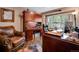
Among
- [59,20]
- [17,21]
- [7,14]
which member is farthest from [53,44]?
[7,14]

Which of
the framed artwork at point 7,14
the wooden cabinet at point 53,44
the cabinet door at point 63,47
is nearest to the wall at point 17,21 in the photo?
the framed artwork at point 7,14

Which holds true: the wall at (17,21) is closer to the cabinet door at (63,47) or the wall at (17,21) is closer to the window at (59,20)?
the window at (59,20)

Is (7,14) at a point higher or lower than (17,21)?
higher

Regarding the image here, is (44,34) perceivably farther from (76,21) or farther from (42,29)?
(76,21)

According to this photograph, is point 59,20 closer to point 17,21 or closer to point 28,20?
point 28,20

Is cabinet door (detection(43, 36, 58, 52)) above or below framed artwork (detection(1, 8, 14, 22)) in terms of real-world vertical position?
below

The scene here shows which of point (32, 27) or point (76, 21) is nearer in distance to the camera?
point (76, 21)

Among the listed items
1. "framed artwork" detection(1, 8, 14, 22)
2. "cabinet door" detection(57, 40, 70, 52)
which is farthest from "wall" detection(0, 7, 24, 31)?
"cabinet door" detection(57, 40, 70, 52)

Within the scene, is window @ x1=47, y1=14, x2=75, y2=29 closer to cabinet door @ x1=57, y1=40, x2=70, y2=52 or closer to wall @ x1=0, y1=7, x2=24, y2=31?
cabinet door @ x1=57, y1=40, x2=70, y2=52

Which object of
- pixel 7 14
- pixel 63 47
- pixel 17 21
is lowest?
pixel 63 47

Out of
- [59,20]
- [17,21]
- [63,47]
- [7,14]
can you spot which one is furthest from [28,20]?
[63,47]
